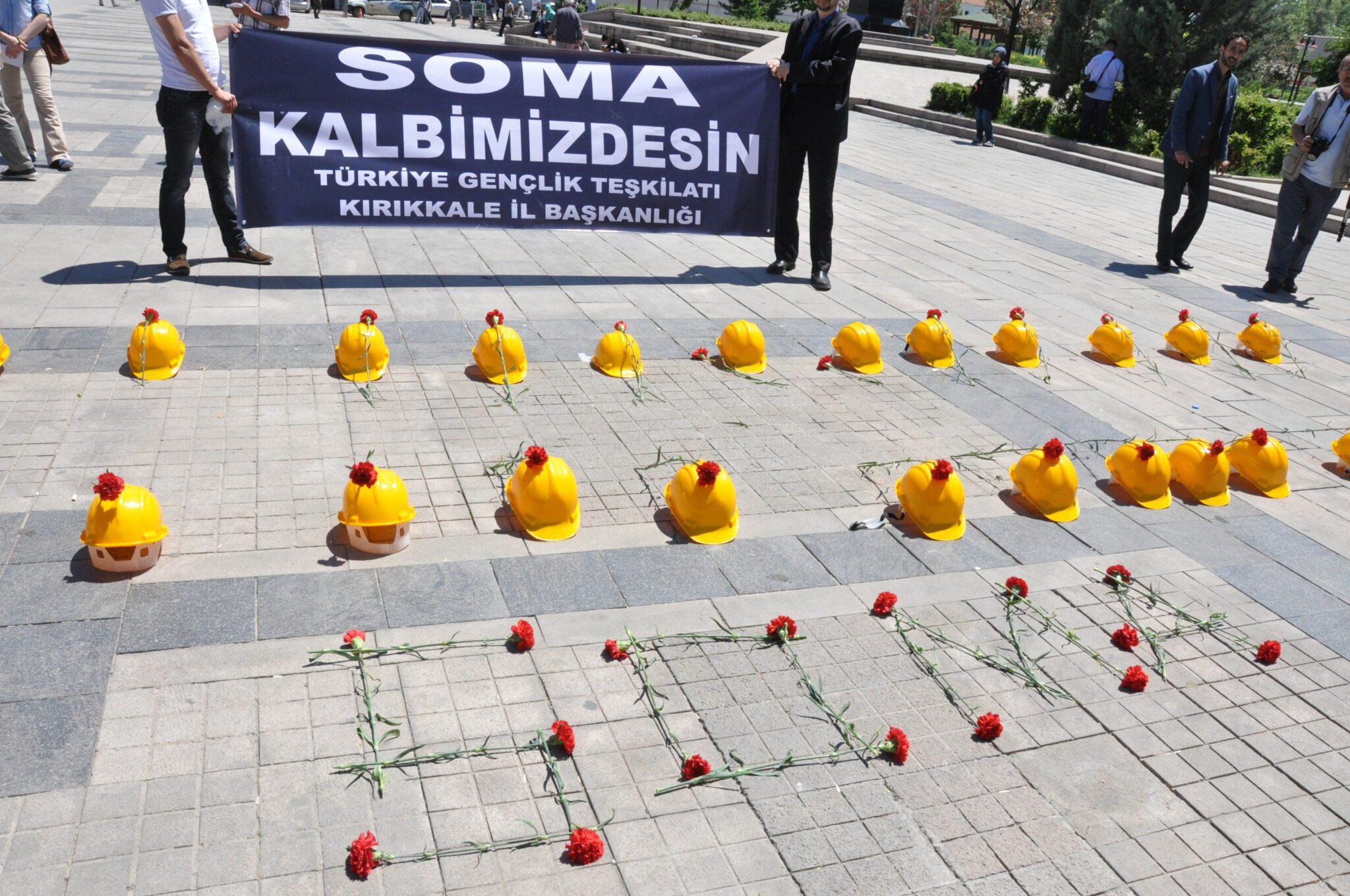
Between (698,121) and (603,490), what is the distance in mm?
4504

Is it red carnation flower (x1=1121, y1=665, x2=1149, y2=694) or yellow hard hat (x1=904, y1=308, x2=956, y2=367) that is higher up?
yellow hard hat (x1=904, y1=308, x2=956, y2=367)

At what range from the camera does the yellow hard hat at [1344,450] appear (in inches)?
247

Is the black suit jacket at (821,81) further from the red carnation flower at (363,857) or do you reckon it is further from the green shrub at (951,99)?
the green shrub at (951,99)

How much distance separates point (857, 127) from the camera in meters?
20.9

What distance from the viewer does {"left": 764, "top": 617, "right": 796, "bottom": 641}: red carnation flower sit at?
13.1 ft

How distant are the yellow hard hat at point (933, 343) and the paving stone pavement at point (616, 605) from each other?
0.52 ft

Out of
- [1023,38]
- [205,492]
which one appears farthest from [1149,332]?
[1023,38]

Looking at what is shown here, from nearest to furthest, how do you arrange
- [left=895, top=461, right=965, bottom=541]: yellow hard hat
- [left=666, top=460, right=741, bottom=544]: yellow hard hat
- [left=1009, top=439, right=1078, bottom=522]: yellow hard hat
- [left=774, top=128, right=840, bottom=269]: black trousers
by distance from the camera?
[left=666, top=460, right=741, bottom=544]: yellow hard hat
[left=895, top=461, right=965, bottom=541]: yellow hard hat
[left=1009, top=439, right=1078, bottom=522]: yellow hard hat
[left=774, top=128, right=840, bottom=269]: black trousers

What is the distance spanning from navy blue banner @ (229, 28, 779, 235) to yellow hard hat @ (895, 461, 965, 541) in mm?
4395

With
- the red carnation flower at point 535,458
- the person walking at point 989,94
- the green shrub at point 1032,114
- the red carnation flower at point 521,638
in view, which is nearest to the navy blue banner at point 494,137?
the red carnation flower at point 535,458

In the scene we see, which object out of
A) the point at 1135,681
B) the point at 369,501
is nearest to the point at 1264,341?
the point at 1135,681

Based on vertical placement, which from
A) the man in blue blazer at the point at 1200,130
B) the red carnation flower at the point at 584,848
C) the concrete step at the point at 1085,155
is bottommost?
the red carnation flower at the point at 584,848

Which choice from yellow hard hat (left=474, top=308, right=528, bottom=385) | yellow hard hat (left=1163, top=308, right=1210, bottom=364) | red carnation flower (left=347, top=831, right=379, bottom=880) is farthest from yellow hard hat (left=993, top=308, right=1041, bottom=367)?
red carnation flower (left=347, top=831, right=379, bottom=880)

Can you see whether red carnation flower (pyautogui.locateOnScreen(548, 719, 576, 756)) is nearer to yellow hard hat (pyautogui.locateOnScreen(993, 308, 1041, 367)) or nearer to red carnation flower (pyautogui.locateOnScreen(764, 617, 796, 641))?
red carnation flower (pyautogui.locateOnScreen(764, 617, 796, 641))
